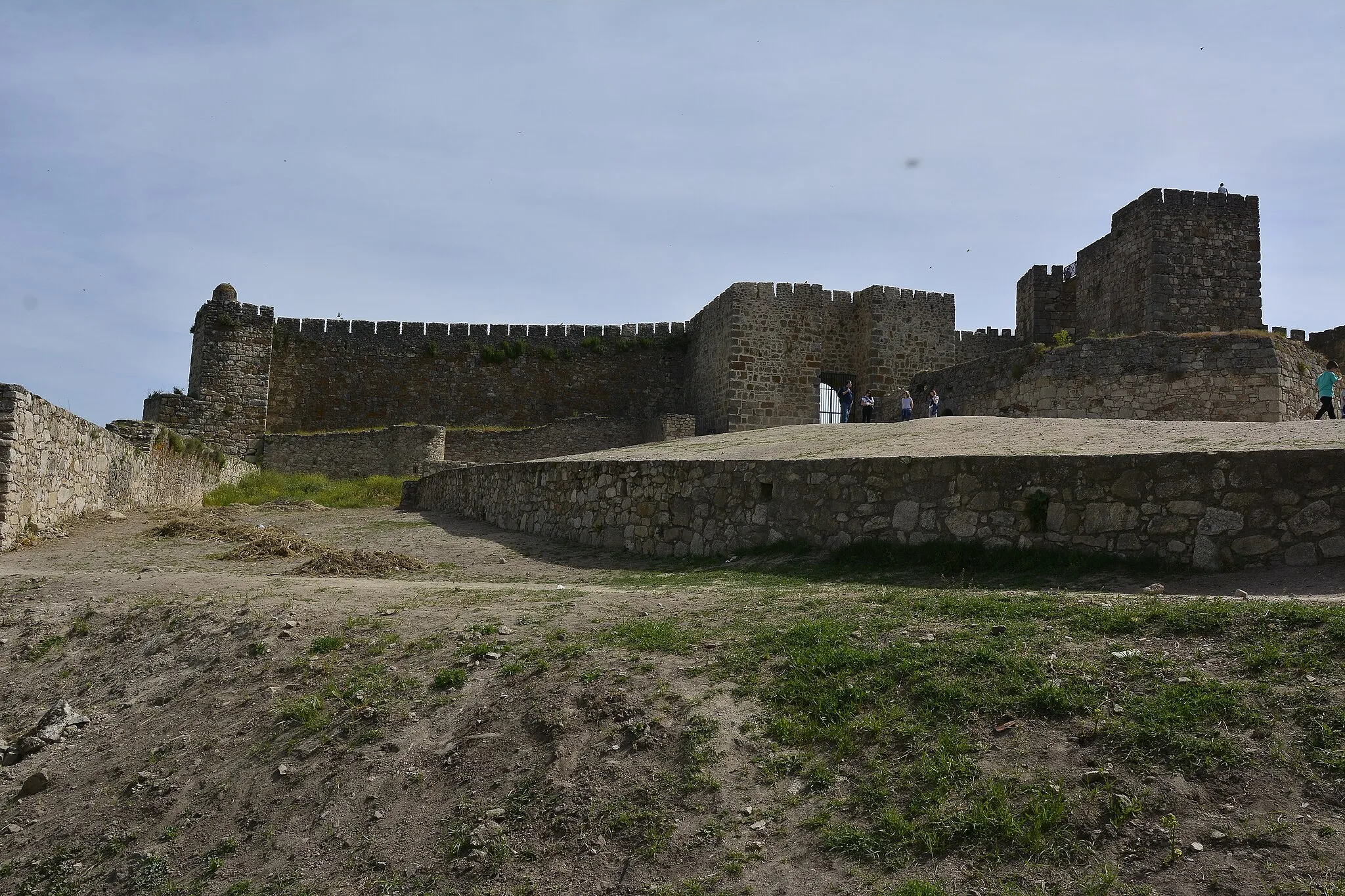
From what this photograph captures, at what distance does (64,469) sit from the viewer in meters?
12.8

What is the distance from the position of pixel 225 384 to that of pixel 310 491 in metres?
8.61

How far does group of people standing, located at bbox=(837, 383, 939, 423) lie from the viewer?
19344 millimetres

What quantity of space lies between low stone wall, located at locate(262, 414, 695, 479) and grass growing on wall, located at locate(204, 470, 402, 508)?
1679 millimetres

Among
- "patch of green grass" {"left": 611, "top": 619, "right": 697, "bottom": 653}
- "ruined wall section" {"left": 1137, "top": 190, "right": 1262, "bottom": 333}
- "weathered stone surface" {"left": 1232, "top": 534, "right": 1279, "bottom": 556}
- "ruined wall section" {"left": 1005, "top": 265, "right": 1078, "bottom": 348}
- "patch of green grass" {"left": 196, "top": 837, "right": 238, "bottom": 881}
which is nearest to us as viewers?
"patch of green grass" {"left": 196, "top": 837, "right": 238, "bottom": 881}

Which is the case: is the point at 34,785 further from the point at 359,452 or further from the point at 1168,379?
the point at 359,452

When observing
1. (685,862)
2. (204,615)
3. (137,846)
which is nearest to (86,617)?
(204,615)

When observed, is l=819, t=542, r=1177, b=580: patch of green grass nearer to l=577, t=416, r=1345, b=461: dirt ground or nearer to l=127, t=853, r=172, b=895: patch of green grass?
l=577, t=416, r=1345, b=461: dirt ground

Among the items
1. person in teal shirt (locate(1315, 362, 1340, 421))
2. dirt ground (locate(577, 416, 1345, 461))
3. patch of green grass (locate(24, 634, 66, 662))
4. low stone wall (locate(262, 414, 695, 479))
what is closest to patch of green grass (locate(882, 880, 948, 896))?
dirt ground (locate(577, 416, 1345, 461))

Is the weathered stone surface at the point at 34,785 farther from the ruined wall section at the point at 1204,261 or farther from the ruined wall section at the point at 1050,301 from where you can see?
the ruined wall section at the point at 1050,301

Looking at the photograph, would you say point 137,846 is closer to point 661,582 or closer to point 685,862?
point 685,862

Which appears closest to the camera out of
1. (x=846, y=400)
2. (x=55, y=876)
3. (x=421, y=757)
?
(x=55, y=876)

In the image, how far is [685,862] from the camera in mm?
4512

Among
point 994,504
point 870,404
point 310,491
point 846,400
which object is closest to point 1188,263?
point 870,404

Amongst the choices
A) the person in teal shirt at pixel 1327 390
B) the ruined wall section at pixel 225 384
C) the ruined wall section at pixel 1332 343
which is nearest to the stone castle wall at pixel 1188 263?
the ruined wall section at pixel 1332 343
